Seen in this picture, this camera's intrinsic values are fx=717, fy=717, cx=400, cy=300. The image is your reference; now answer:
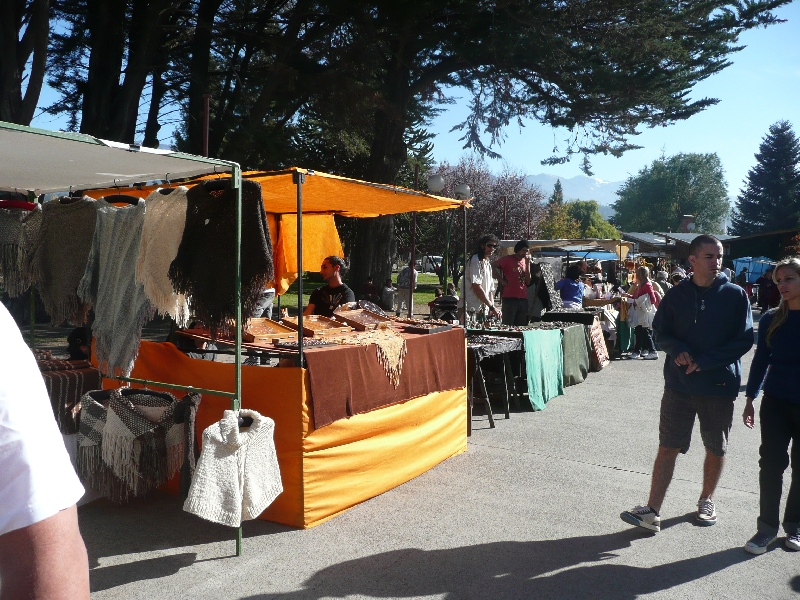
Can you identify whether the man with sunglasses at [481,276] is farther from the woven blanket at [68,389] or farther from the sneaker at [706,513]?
the woven blanket at [68,389]

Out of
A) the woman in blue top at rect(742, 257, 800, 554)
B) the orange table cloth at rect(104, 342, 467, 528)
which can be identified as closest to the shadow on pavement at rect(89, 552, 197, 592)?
the orange table cloth at rect(104, 342, 467, 528)

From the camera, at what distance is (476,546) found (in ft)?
13.8

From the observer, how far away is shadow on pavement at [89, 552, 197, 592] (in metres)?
3.63

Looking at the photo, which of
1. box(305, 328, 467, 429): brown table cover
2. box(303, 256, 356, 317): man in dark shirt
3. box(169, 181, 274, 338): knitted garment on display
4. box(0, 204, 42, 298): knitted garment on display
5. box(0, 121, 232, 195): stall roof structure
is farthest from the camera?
box(303, 256, 356, 317): man in dark shirt

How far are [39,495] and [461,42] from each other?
1589 centimetres

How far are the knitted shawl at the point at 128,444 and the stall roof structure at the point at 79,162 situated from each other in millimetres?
1411

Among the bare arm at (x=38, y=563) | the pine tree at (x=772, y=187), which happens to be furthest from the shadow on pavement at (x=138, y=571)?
the pine tree at (x=772, y=187)

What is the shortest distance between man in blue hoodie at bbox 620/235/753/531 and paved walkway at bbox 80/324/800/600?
420 mm

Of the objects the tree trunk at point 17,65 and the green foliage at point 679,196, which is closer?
the tree trunk at point 17,65

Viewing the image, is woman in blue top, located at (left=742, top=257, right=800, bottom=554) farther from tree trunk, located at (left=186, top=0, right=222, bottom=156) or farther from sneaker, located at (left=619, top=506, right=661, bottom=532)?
tree trunk, located at (left=186, top=0, right=222, bottom=156)

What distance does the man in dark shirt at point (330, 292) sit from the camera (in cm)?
719

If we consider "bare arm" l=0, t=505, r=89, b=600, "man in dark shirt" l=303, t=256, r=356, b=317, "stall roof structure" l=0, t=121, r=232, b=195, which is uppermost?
"stall roof structure" l=0, t=121, r=232, b=195

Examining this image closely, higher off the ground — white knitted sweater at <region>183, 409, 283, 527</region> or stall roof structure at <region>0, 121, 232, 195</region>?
stall roof structure at <region>0, 121, 232, 195</region>

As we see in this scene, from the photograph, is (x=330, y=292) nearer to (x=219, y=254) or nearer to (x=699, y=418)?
(x=219, y=254)
